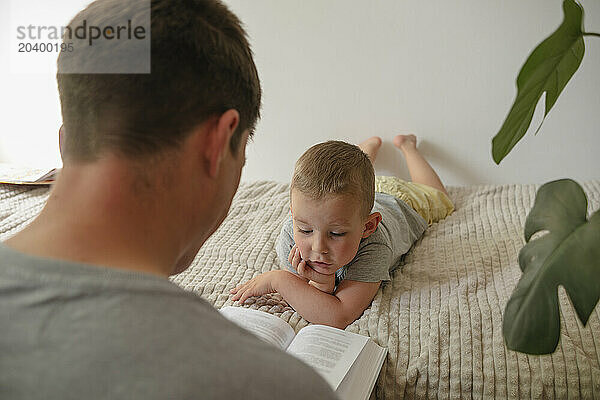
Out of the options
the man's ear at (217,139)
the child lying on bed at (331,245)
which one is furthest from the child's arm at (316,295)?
the man's ear at (217,139)

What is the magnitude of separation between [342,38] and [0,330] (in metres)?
1.98

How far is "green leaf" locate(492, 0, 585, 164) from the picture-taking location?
72 cm

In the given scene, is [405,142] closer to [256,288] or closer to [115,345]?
[256,288]

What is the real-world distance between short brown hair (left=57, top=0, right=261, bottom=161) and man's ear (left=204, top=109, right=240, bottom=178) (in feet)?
0.03

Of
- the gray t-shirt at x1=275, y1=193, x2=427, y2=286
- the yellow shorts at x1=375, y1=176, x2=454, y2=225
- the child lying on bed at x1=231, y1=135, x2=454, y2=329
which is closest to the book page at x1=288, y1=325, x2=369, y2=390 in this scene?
the child lying on bed at x1=231, y1=135, x2=454, y2=329

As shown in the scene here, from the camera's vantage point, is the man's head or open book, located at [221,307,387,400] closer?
open book, located at [221,307,387,400]

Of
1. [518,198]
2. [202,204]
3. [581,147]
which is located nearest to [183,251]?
[202,204]

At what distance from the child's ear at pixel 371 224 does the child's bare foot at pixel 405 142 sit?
89 centimetres

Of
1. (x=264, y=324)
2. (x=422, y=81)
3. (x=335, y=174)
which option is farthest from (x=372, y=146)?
(x=264, y=324)

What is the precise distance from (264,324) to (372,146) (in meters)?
1.21

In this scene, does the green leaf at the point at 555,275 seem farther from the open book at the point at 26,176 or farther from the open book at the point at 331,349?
the open book at the point at 26,176

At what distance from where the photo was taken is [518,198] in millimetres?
1990

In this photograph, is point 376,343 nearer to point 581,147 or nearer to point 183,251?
point 183,251

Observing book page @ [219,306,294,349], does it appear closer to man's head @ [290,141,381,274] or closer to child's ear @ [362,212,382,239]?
man's head @ [290,141,381,274]
